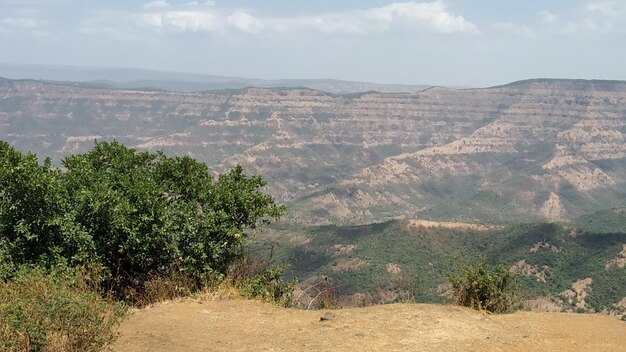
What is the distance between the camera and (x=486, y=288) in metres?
15.1

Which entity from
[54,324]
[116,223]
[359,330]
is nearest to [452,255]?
[116,223]

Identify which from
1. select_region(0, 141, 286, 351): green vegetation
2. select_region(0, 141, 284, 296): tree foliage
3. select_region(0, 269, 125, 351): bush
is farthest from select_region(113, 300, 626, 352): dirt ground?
select_region(0, 141, 284, 296): tree foliage

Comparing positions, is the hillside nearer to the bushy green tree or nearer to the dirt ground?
the bushy green tree

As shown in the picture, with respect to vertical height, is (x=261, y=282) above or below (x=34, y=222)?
below

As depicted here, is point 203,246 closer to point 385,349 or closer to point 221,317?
point 221,317

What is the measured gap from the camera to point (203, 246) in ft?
56.0

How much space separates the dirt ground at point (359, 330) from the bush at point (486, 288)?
86 cm

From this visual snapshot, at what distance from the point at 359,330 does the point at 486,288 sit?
4927 mm

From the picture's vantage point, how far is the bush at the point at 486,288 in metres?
15.0

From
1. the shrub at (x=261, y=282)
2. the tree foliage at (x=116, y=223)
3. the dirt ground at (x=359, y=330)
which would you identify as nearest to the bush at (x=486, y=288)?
the dirt ground at (x=359, y=330)

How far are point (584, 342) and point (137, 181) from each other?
1432 centimetres

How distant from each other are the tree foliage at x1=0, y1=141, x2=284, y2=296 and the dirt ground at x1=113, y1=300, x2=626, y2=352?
284cm

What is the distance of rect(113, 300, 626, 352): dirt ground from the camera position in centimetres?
1116

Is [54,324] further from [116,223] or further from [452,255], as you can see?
[452,255]
